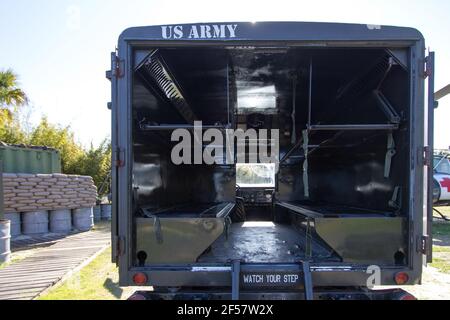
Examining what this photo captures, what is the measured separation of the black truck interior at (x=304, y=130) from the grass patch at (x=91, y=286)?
169 cm

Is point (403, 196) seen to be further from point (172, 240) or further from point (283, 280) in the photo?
point (172, 240)

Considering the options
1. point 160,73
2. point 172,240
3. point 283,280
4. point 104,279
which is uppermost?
point 160,73

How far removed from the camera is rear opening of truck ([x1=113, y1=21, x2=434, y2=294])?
3373 mm

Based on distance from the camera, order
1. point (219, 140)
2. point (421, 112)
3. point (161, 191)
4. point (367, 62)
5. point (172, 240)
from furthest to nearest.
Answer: point (219, 140) → point (161, 191) → point (367, 62) → point (172, 240) → point (421, 112)

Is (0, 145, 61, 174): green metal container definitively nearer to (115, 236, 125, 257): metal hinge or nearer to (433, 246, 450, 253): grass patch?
(115, 236, 125, 257): metal hinge

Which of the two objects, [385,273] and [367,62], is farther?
[367,62]

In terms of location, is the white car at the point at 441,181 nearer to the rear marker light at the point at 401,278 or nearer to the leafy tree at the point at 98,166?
the rear marker light at the point at 401,278

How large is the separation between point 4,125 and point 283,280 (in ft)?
56.7

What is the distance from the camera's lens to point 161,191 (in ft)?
16.6

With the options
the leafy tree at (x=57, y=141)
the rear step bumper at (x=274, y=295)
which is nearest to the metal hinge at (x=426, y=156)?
the rear step bumper at (x=274, y=295)

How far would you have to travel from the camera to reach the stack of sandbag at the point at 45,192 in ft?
35.1

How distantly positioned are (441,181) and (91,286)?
43.8 ft

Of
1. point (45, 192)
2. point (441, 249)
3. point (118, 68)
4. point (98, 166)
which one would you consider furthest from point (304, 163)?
point (98, 166)
